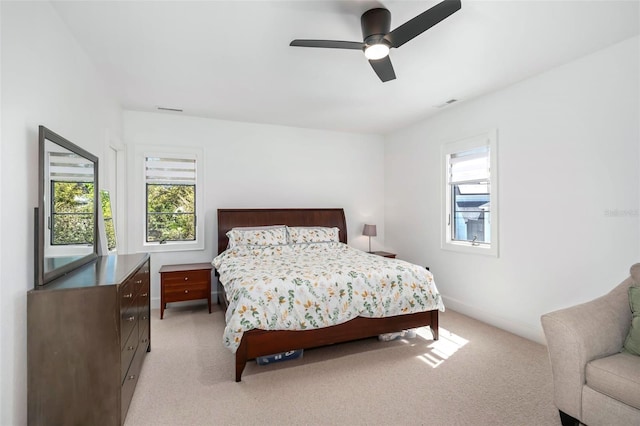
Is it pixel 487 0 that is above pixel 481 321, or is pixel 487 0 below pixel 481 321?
above

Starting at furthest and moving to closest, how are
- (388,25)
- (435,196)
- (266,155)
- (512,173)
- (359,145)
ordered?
1. (359,145)
2. (266,155)
3. (435,196)
4. (512,173)
5. (388,25)

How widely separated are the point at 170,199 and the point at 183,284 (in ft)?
4.22

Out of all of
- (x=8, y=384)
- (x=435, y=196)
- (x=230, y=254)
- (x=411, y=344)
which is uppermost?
(x=435, y=196)

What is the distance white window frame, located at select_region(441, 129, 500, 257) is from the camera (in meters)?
3.66

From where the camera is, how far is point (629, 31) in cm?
244

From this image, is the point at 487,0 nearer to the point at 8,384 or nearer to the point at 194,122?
the point at 8,384

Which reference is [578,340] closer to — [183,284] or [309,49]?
[309,49]

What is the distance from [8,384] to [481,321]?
164 inches

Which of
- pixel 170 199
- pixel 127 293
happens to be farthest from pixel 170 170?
pixel 127 293

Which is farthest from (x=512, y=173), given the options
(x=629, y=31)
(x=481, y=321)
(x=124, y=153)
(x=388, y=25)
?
(x=124, y=153)

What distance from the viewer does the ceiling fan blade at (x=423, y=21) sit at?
1.77 meters

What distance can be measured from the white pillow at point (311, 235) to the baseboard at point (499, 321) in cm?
182

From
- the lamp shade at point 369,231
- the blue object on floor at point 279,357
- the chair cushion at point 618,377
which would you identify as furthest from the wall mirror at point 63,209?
the lamp shade at point 369,231

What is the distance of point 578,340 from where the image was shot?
1.82 metres
